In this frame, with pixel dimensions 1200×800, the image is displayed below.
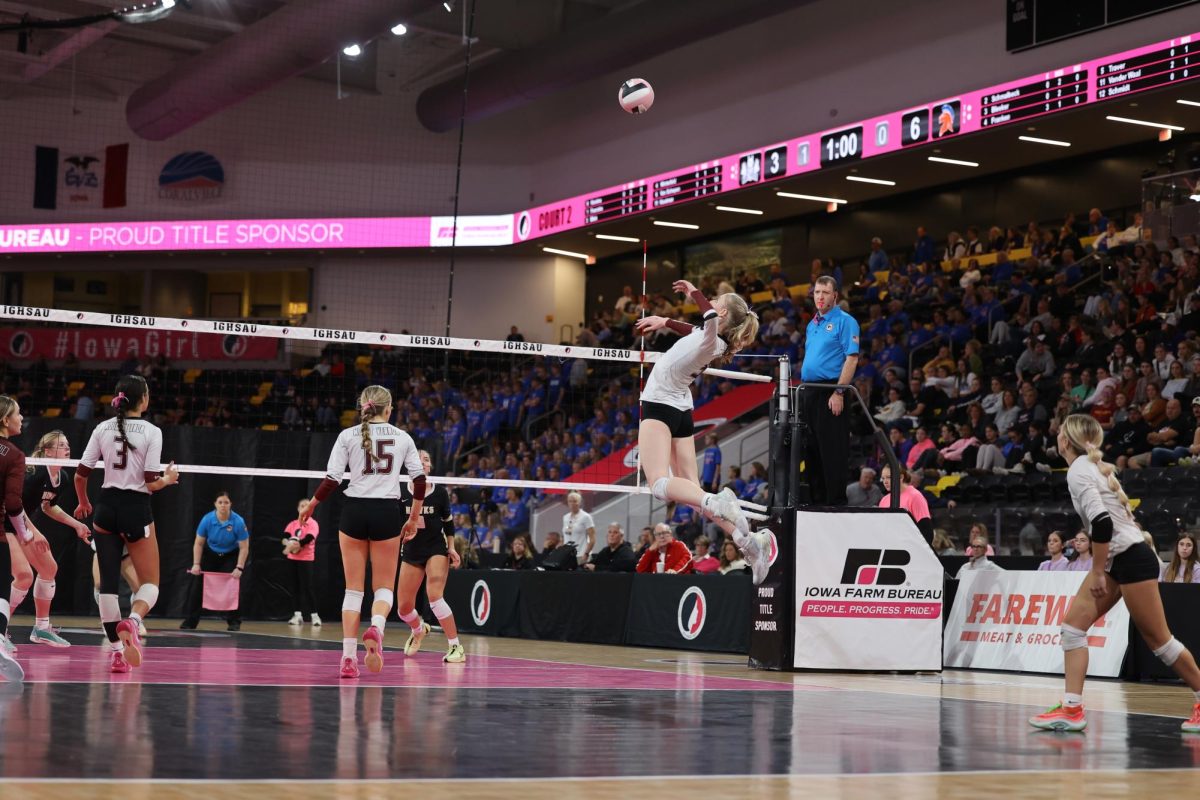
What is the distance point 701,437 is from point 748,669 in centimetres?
1152

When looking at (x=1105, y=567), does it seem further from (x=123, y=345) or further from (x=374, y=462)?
(x=123, y=345)

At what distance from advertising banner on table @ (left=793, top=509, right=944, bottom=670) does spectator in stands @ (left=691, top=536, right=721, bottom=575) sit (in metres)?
4.72

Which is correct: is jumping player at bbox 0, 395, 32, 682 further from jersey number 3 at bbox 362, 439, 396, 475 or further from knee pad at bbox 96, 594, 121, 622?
jersey number 3 at bbox 362, 439, 396, 475

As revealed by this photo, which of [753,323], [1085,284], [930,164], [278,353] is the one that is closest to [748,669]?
[753,323]

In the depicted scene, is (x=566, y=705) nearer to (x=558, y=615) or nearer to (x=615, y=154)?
(x=558, y=615)

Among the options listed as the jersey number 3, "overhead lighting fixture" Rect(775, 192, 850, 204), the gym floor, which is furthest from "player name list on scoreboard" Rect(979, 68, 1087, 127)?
the jersey number 3

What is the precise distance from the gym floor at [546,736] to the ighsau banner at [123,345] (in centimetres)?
2419

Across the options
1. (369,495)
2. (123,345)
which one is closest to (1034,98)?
(369,495)

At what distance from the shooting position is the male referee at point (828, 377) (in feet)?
35.5

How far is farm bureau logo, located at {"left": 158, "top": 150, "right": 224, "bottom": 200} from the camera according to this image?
34062 mm

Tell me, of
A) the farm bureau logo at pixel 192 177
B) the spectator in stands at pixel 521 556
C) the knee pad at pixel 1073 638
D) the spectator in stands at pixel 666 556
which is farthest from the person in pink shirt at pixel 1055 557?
the farm bureau logo at pixel 192 177

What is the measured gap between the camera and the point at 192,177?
34.1 meters

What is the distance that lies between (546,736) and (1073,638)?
300 cm

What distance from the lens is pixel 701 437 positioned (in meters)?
23.1
